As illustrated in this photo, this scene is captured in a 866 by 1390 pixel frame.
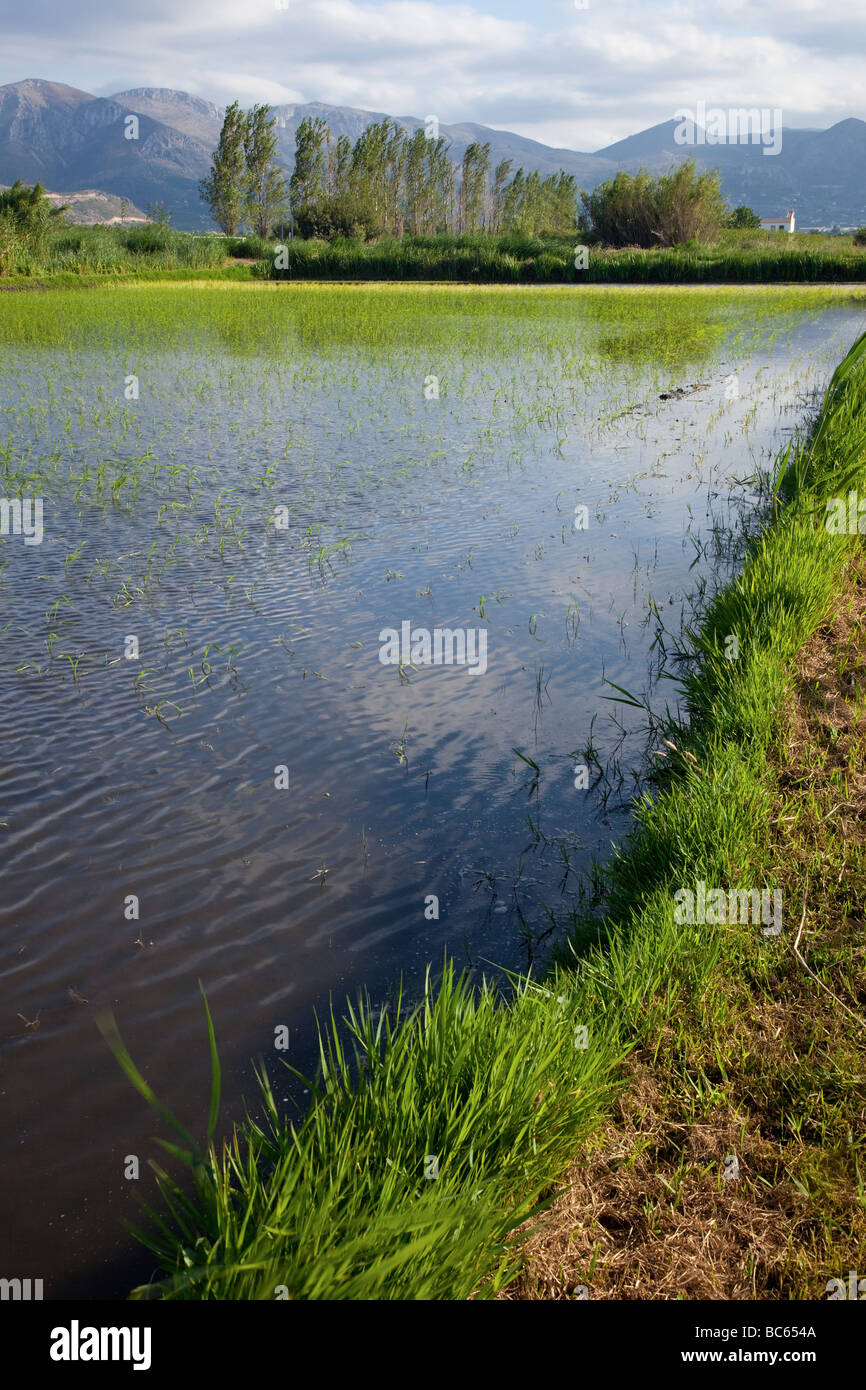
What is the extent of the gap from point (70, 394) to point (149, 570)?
6711 millimetres

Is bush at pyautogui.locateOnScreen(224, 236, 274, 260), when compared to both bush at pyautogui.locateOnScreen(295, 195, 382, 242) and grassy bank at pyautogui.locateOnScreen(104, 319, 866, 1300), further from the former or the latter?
grassy bank at pyautogui.locateOnScreen(104, 319, 866, 1300)

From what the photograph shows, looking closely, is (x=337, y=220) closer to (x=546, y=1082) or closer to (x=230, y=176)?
(x=230, y=176)

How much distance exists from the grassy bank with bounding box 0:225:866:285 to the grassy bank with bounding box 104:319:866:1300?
32370 mm

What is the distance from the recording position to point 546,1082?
194 centimetres

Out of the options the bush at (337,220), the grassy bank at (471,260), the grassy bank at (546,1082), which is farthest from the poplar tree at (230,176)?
the grassy bank at (546,1082)

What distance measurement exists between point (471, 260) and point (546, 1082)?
1608 inches

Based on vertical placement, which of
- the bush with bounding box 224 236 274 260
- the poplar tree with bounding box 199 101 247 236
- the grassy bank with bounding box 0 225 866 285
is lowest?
the grassy bank with bounding box 0 225 866 285

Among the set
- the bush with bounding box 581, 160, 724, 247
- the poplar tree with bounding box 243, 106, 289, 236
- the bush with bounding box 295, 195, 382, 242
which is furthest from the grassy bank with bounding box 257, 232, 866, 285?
the poplar tree with bounding box 243, 106, 289, 236

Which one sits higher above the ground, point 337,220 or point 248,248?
point 337,220

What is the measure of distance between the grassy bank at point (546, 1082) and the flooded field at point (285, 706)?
29 cm

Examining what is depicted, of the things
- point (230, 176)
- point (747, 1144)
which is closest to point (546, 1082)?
point (747, 1144)

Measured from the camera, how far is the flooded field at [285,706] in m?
2.60

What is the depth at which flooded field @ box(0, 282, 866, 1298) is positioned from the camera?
103 inches

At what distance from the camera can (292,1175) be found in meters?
1.52
